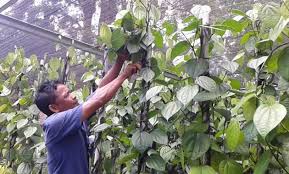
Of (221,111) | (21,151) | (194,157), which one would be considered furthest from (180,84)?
(21,151)

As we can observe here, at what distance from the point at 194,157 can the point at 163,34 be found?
51 cm

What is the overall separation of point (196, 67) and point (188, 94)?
107 mm

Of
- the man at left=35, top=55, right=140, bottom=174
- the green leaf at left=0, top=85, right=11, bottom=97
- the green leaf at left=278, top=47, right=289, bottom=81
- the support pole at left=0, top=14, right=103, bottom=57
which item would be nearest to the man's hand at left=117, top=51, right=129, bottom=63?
the man at left=35, top=55, right=140, bottom=174

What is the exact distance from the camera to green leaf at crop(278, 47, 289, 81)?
82 cm

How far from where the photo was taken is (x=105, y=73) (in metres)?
1.55

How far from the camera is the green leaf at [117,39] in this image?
4.00 feet

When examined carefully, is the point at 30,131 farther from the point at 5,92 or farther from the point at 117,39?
the point at 117,39

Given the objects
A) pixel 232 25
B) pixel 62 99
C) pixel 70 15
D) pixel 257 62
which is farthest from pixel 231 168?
pixel 70 15

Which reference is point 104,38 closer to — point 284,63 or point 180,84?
point 180,84

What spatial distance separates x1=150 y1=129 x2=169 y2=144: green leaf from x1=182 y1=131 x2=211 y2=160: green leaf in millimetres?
153

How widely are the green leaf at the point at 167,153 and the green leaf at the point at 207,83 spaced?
308 millimetres

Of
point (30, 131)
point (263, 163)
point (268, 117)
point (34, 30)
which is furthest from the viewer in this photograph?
point (34, 30)

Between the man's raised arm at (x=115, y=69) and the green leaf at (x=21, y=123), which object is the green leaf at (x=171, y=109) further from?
the green leaf at (x=21, y=123)

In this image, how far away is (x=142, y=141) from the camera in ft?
3.88
